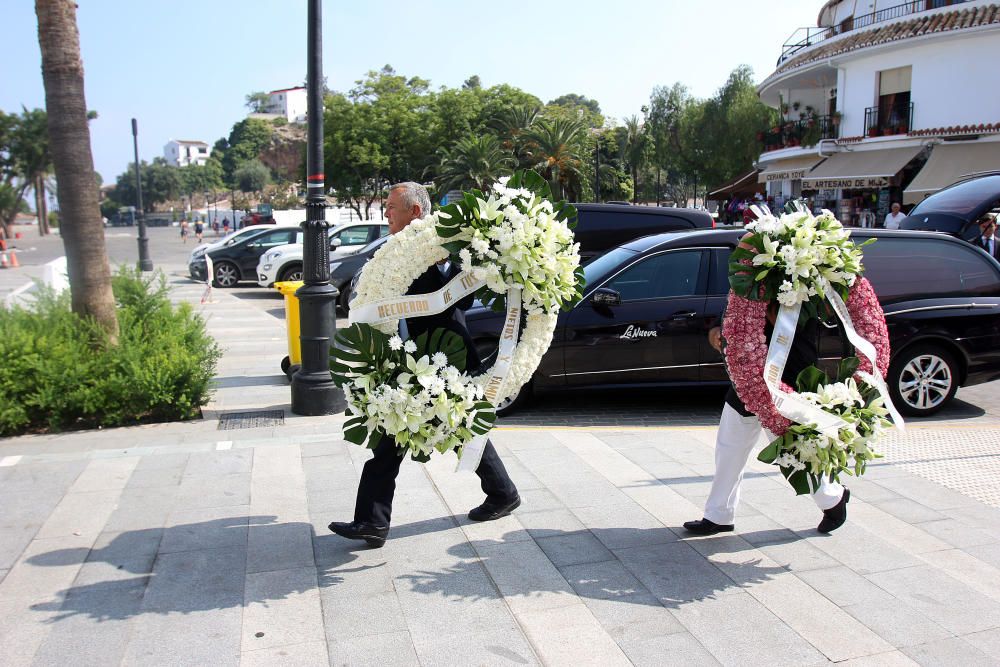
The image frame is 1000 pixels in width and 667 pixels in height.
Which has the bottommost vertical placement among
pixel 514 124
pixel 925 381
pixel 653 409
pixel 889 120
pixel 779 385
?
pixel 653 409

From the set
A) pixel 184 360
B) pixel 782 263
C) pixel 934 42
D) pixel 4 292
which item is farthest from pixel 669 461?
pixel 934 42

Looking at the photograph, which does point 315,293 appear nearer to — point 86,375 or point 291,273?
point 86,375

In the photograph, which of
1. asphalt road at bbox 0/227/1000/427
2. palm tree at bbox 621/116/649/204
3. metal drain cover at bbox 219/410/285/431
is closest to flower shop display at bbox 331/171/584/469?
metal drain cover at bbox 219/410/285/431

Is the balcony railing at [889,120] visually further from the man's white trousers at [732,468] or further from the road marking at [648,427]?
the man's white trousers at [732,468]

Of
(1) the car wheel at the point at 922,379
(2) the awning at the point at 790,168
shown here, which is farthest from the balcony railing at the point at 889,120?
(1) the car wheel at the point at 922,379

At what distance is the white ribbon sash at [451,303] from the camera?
3.94 metres

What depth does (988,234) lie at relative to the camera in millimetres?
13469

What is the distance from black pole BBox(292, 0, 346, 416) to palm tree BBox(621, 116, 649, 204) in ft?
216

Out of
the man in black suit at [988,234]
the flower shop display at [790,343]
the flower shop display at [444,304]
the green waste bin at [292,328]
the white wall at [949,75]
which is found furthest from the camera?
the white wall at [949,75]

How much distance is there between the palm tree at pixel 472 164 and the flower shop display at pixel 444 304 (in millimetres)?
39156

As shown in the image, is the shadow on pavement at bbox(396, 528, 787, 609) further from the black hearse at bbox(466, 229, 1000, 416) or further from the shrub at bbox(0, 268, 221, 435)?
the shrub at bbox(0, 268, 221, 435)

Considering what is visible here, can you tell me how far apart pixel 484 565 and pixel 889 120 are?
105 ft

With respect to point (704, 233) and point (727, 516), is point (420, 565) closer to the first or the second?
point (727, 516)

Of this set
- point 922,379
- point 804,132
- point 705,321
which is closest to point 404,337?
point 705,321
